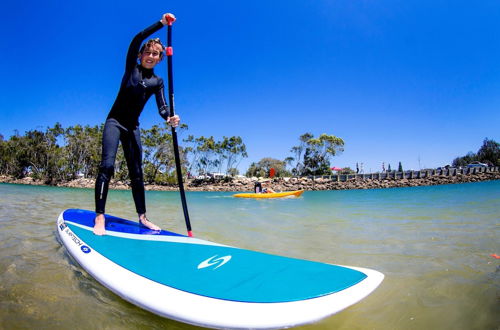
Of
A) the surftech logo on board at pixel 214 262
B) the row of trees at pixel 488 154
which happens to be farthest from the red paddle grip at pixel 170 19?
the row of trees at pixel 488 154

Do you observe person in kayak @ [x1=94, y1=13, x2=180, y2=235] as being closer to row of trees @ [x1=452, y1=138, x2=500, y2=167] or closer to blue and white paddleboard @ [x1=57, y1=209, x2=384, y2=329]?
blue and white paddleboard @ [x1=57, y1=209, x2=384, y2=329]

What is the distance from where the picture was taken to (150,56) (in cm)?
293

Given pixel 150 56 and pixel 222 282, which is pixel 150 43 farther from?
pixel 222 282

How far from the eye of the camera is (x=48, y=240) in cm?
323

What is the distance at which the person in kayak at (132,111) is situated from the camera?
2.76m

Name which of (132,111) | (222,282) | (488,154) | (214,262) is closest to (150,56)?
(132,111)

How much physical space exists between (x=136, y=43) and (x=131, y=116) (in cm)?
80

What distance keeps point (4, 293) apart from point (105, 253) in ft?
2.08

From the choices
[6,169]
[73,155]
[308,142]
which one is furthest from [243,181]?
[6,169]

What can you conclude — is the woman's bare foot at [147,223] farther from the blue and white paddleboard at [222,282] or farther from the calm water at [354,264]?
the calm water at [354,264]

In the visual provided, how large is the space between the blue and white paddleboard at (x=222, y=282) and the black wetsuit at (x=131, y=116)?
34.2 inches

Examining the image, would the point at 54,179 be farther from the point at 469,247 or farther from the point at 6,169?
the point at 469,247

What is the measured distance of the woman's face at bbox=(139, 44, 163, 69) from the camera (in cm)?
292

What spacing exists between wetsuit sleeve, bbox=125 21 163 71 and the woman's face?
0.46ft
